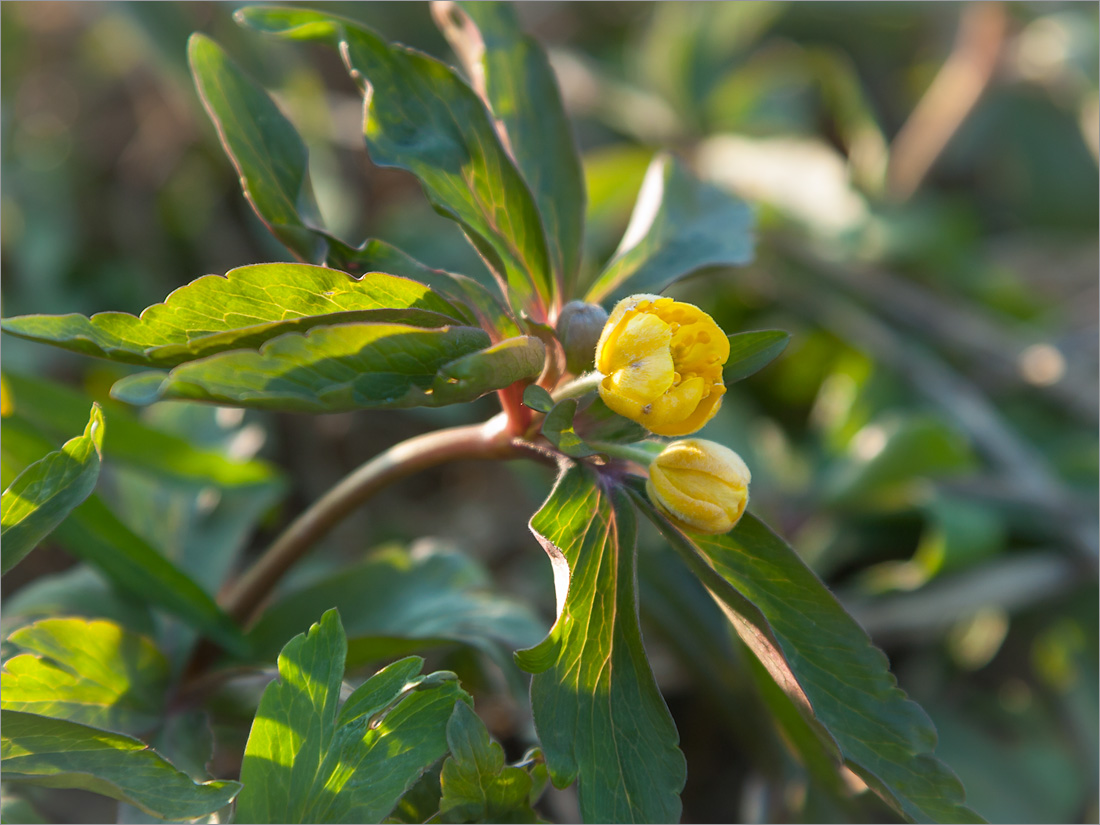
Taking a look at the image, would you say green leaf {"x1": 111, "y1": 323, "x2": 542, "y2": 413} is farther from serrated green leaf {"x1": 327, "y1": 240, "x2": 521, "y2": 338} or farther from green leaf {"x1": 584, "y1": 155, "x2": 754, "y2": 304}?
green leaf {"x1": 584, "y1": 155, "x2": 754, "y2": 304}

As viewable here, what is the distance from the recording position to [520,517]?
6.24 feet

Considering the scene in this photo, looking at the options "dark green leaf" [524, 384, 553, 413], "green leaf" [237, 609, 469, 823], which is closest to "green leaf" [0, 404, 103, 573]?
"green leaf" [237, 609, 469, 823]

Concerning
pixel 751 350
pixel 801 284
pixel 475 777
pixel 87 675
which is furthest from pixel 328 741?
pixel 801 284

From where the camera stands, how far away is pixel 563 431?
0.76 meters

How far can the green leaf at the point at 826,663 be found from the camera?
772 millimetres

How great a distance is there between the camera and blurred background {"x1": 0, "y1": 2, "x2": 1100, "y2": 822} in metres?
1.56

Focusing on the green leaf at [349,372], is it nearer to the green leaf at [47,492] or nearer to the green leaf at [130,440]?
the green leaf at [47,492]

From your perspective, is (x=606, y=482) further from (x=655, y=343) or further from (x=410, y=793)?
(x=410, y=793)

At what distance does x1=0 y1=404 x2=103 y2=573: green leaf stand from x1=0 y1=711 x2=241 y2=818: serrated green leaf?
132 mm

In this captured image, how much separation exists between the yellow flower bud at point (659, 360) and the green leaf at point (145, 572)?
1.84 ft

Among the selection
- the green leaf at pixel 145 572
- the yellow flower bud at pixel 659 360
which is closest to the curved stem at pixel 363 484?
the green leaf at pixel 145 572

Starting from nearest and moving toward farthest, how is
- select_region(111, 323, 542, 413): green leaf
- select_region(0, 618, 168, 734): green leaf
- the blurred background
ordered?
1. select_region(111, 323, 542, 413): green leaf
2. select_region(0, 618, 168, 734): green leaf
3. the blurred background

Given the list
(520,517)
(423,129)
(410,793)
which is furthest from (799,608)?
(520,517)

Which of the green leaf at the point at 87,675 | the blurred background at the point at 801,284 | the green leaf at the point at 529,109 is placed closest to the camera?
the green leaf at the point at 87,675
